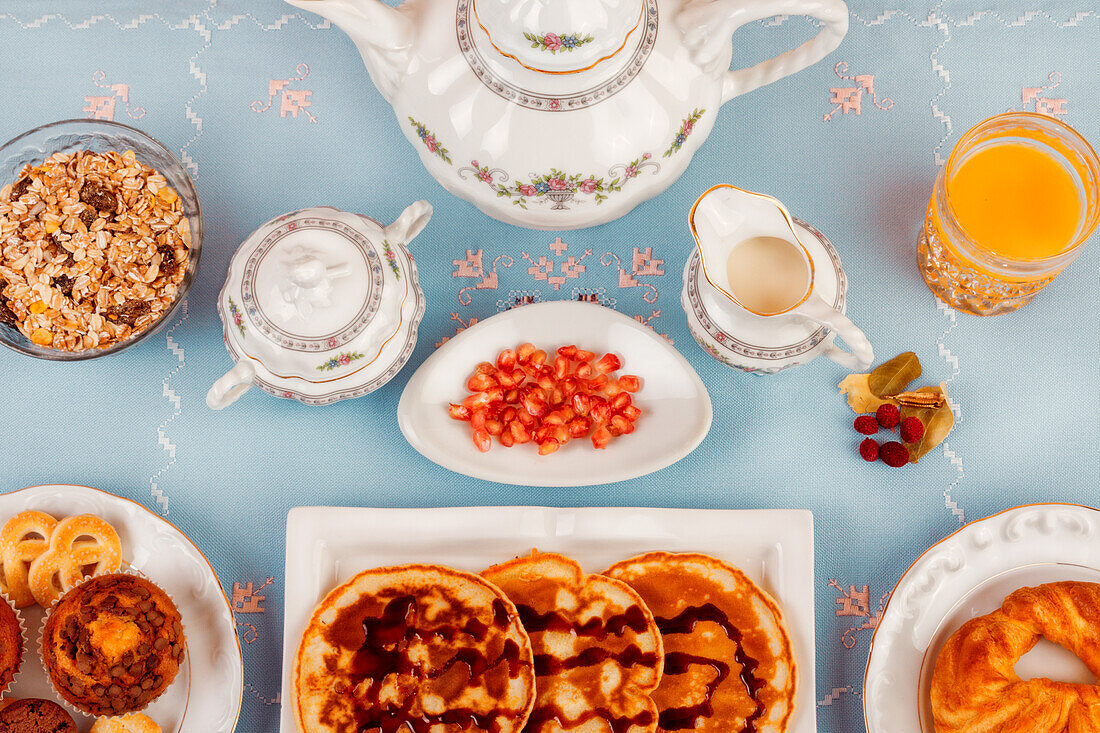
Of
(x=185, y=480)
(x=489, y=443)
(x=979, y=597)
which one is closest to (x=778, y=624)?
(x=979, y=597)

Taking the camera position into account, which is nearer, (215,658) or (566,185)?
(566,185)

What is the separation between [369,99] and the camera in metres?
1.34

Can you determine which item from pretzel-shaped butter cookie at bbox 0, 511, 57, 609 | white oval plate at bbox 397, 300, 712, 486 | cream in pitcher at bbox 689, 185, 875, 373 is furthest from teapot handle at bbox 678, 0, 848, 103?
pretzel-shaped butter cookie at bbox 0, 511, 57, 609

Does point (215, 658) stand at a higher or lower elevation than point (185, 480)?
lower

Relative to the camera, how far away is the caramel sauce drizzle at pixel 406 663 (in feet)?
3.71

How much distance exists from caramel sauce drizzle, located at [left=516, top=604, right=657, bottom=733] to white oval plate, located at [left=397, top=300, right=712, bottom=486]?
196 millimetres

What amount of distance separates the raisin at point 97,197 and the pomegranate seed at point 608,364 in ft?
2.51

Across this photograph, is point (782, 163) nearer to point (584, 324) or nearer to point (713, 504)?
point (584, 324)

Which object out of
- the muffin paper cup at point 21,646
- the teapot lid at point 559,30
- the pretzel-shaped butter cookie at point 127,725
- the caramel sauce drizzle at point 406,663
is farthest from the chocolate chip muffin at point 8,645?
the teapot lid at point 559,30

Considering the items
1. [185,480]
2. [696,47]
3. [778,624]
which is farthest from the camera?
[185,480]

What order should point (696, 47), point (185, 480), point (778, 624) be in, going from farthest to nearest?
point (185, 480), point (778, 624), point (696, 47)

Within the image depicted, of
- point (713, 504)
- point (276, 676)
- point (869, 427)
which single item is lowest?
point (276, 676)

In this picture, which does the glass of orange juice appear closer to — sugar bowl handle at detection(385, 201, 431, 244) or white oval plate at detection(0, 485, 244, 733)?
sugar bowl handle at detection(385, 201, 431, 244)

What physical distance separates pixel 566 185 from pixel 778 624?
695 mm
